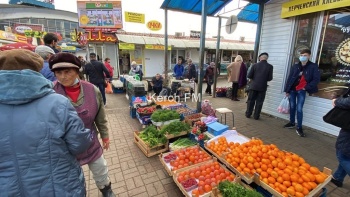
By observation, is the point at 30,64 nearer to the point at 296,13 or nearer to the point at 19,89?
the point at 19,89

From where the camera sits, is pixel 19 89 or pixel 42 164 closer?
pixel 19 89

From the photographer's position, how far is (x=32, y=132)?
42.8 inches

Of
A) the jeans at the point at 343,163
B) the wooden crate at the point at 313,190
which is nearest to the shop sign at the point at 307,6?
the jeans at the point at 343,163

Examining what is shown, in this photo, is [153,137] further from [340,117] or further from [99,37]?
[99,37]

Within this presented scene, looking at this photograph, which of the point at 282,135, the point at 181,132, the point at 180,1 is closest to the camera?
the point at 181,132

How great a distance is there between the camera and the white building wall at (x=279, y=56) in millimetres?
4766

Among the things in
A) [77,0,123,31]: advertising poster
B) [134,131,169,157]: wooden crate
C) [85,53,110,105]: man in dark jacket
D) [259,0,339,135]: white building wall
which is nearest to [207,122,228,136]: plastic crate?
[134,131,169,157]: wooden crate

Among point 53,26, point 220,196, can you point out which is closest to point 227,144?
point 220,196

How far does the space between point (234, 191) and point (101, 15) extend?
16.1 meters

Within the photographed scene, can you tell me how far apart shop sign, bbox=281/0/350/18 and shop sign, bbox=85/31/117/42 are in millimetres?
12373

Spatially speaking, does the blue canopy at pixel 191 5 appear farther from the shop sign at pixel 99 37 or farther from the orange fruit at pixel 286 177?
the shop sign at pixel 99 37

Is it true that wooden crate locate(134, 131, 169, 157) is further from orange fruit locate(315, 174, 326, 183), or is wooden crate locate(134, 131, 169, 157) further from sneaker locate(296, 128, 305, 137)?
sneaker locate(296, 128, 305, 137)

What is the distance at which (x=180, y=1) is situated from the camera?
6.67 metres

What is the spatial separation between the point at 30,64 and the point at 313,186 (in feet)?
9.85
